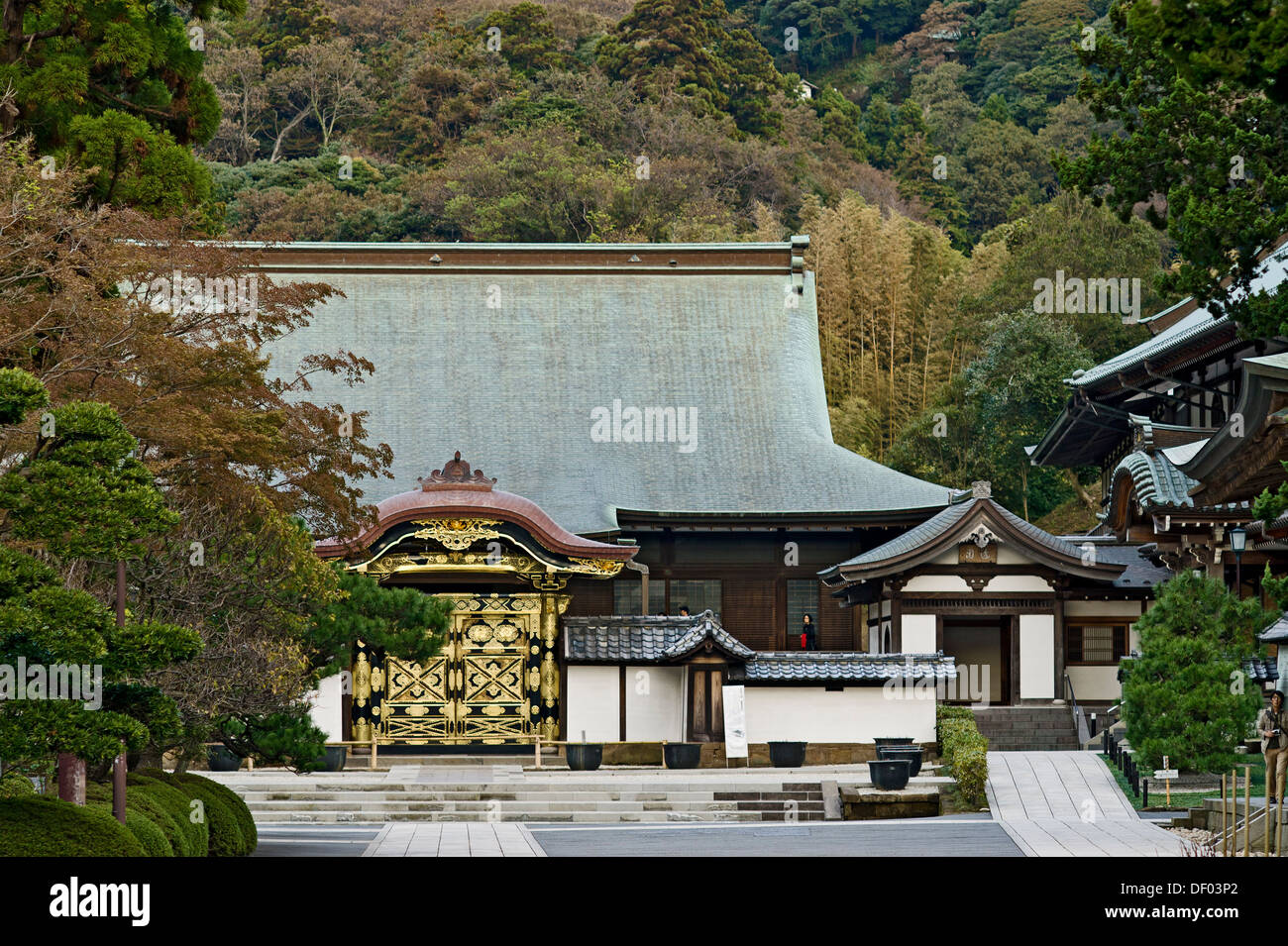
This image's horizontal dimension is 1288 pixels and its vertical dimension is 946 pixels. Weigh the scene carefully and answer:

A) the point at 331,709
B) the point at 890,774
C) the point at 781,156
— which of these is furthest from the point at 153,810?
the point at 781,156

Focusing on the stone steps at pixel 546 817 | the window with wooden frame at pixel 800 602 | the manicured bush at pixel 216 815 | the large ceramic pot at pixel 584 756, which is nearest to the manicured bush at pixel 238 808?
the manicured bush at pixel 216 815

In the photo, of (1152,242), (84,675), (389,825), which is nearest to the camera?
(84,675)

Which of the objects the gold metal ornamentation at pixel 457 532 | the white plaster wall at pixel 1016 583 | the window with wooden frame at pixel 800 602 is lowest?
the window with wooden frame at pixel 800 602

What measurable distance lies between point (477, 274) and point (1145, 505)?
49.9ft

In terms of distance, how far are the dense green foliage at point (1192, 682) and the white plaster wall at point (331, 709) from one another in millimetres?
11433

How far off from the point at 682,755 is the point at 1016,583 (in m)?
6.44

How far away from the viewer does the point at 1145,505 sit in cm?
2166

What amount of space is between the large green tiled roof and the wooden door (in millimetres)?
4055

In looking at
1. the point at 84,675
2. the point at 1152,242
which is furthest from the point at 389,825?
the point at 1152,242

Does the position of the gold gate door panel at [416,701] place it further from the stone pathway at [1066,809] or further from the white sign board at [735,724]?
the stone pathway at [1066,809]

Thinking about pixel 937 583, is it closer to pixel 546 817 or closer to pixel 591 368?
pixel 591 368

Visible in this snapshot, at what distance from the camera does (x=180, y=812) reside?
13.3 metres

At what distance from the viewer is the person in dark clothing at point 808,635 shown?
27047 mm
